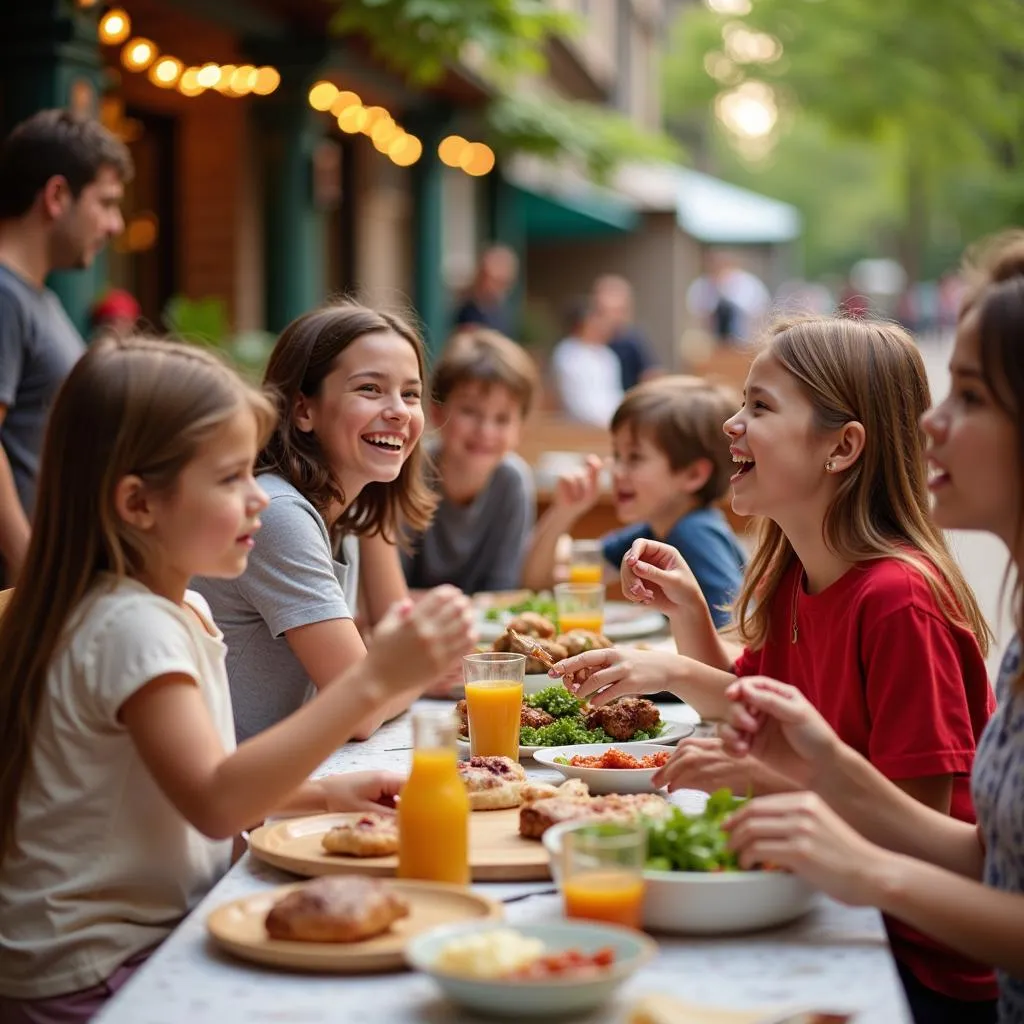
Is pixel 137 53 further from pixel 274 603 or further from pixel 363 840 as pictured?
pixel 363 840

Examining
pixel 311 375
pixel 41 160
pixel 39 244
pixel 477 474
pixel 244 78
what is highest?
pixel 244 78

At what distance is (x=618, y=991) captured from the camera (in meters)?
1.69

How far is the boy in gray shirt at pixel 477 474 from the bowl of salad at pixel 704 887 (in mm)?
3217

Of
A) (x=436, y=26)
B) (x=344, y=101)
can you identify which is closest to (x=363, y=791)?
(x=436, y=26)

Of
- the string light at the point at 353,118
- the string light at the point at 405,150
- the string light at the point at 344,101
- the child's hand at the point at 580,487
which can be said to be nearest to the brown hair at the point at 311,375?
the child's hand at the point at 580,487

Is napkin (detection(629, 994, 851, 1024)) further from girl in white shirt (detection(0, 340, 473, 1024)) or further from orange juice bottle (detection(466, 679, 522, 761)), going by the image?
orange juice bottle (detection(466, 679, 522, 761))

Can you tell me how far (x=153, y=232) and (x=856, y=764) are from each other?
9.51 meters

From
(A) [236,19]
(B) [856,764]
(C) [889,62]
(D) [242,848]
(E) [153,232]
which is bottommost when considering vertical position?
(D) [242,848]

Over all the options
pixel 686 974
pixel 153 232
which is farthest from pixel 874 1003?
pixel 153 232

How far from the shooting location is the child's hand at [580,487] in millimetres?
4805

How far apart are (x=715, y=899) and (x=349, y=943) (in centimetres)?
45

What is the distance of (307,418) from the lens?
3.34 meters

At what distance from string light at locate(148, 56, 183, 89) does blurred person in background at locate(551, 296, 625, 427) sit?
3912 mm

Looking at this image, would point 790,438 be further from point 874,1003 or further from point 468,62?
point 468,62
